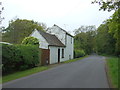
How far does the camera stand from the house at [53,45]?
79.6ft

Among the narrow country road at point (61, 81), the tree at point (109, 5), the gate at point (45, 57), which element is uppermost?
the tree at point (109, 5)

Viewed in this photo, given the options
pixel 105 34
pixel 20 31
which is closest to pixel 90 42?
pixel 105 34

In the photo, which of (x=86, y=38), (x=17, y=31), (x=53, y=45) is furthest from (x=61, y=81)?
(x=86, y=38)

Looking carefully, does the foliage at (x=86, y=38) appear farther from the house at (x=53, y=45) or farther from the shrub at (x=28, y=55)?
the shrub at (x=28, y=55)

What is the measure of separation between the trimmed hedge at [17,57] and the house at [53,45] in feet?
13.4

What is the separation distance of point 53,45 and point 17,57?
461 inches

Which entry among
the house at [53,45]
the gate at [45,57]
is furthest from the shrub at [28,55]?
the house at [53,45]

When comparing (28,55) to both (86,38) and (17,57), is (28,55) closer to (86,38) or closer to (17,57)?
(17,57)

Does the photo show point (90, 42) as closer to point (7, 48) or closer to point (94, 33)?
point (94, 33)

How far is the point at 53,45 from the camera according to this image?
86.5 feet

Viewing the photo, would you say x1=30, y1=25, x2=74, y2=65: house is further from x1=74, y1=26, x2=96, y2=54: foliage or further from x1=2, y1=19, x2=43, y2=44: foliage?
x1=74, y1=26, x2=96, y2=54: foliage

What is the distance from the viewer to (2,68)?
12.8 meters

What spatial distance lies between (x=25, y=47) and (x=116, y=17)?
29.5 ft

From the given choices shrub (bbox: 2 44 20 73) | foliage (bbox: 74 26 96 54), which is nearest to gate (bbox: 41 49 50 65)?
shrub (bbox: 2 44 20 73)
